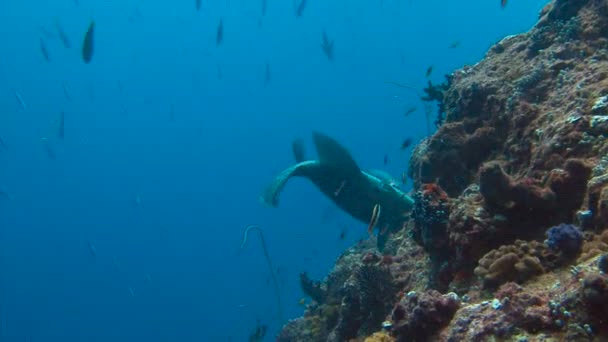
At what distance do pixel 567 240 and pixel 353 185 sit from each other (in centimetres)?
615

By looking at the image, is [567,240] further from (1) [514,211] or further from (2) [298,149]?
(2) [298,149]

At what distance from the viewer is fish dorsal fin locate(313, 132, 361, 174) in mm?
8789

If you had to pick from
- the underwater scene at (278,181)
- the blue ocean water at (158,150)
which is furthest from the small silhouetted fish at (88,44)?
the blue ocean water at (158,150)

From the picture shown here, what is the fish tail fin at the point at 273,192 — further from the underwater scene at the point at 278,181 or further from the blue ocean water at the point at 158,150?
the blue ocean water at the point at 158,150

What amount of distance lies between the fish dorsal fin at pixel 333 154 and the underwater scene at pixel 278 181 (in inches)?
1.5

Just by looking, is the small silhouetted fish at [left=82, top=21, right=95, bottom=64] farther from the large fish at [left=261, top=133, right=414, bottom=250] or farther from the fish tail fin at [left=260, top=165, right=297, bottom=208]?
the large fish at [left=261, top=133, right=414, bottom=250]

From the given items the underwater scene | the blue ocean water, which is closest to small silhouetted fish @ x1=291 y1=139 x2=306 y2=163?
the underwater scene

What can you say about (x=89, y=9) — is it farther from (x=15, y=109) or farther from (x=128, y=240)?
(x=128, y=240)

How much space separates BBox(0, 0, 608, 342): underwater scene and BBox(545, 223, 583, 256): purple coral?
0.05 feet

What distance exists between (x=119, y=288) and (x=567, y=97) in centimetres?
9664

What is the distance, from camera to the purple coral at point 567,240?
338 cm

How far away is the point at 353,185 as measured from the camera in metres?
9.48

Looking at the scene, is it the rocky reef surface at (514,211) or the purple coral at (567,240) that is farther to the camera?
the purple coral at (567,240)

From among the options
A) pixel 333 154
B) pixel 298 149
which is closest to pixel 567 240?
pixel 333 154
